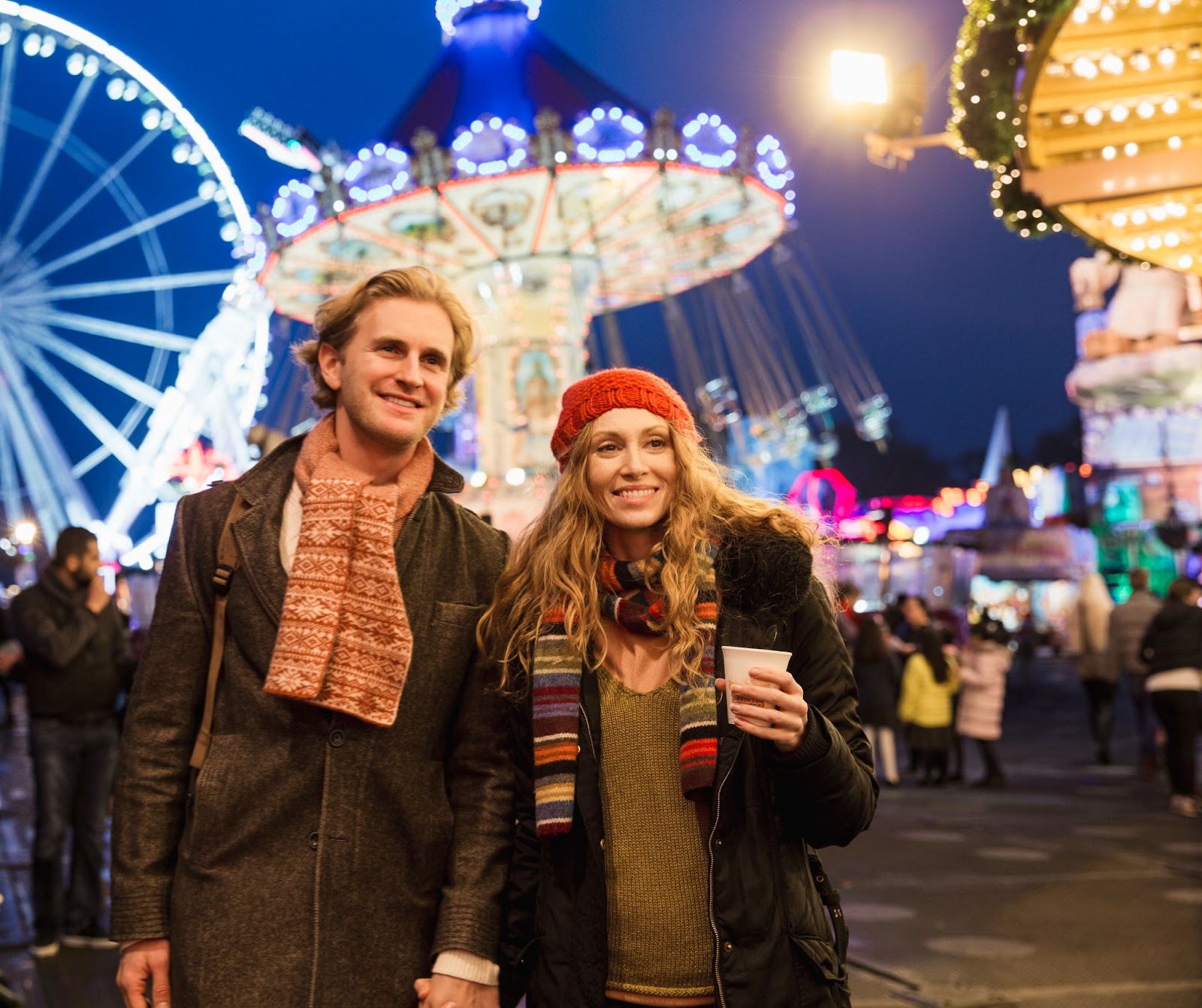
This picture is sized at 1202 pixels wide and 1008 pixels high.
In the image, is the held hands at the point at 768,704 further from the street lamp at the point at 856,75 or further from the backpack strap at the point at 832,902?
the street lamp at the point at 856,75

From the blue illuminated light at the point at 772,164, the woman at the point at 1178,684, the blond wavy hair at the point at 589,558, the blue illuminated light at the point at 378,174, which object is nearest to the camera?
the blond wavy hair at the point at 589,558

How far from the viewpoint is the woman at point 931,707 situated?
11562mm

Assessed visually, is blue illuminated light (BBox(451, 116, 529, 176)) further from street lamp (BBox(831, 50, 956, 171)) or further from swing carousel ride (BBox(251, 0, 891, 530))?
street lamp (BBox(831, 50, 956, 171))

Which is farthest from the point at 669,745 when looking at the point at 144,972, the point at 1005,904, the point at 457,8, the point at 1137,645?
the point at 457,8

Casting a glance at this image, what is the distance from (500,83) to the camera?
20641 mm

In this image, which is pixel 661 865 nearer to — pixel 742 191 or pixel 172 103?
pixel 742 191

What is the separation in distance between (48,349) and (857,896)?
21336mm

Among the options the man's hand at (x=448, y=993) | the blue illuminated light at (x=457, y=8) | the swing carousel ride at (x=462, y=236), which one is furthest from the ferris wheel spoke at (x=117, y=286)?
the man's hand at (x=448, y=993)

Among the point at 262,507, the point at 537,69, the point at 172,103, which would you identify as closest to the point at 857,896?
the point at 262,507

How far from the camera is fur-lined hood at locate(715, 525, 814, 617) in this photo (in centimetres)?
250

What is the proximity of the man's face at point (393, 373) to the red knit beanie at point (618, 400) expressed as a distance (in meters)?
0.32

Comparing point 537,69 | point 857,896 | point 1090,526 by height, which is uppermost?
point 537,69

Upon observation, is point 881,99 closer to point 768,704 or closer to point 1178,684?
point 1178,684

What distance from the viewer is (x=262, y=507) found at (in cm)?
265
